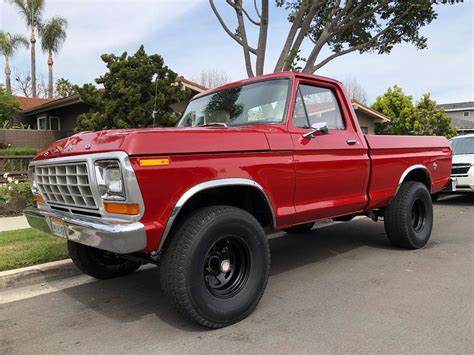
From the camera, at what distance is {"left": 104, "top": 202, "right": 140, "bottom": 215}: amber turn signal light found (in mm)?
3221

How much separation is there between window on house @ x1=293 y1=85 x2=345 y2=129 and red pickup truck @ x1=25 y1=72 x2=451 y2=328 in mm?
15

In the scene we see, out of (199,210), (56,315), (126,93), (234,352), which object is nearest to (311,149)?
(199,210)

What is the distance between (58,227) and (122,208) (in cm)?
82

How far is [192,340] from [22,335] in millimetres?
1378

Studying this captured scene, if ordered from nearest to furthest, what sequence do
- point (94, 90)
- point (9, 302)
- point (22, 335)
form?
point (22, 335) < point (9, 302) < point (94, 90)

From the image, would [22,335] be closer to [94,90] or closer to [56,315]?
A: [56,315]

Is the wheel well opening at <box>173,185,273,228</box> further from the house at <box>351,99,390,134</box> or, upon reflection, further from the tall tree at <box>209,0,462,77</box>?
the house at <box>351,99,390,134</box>

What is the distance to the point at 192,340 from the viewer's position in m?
3.40

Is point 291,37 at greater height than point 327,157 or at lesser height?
greater

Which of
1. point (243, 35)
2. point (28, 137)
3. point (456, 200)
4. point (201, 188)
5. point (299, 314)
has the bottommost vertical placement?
point (299, 314)

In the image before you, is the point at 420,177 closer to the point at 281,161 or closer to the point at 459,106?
the point at 281,161

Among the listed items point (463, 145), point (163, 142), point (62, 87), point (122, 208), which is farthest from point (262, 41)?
point (62, 87)

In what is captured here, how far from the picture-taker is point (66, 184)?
3727 mm

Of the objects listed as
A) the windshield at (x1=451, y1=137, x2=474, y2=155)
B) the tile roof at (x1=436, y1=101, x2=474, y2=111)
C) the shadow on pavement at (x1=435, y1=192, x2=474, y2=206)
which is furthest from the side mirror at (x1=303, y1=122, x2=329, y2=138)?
the tile roof at (x1=436, y1=101, x2=474, y2=111)
